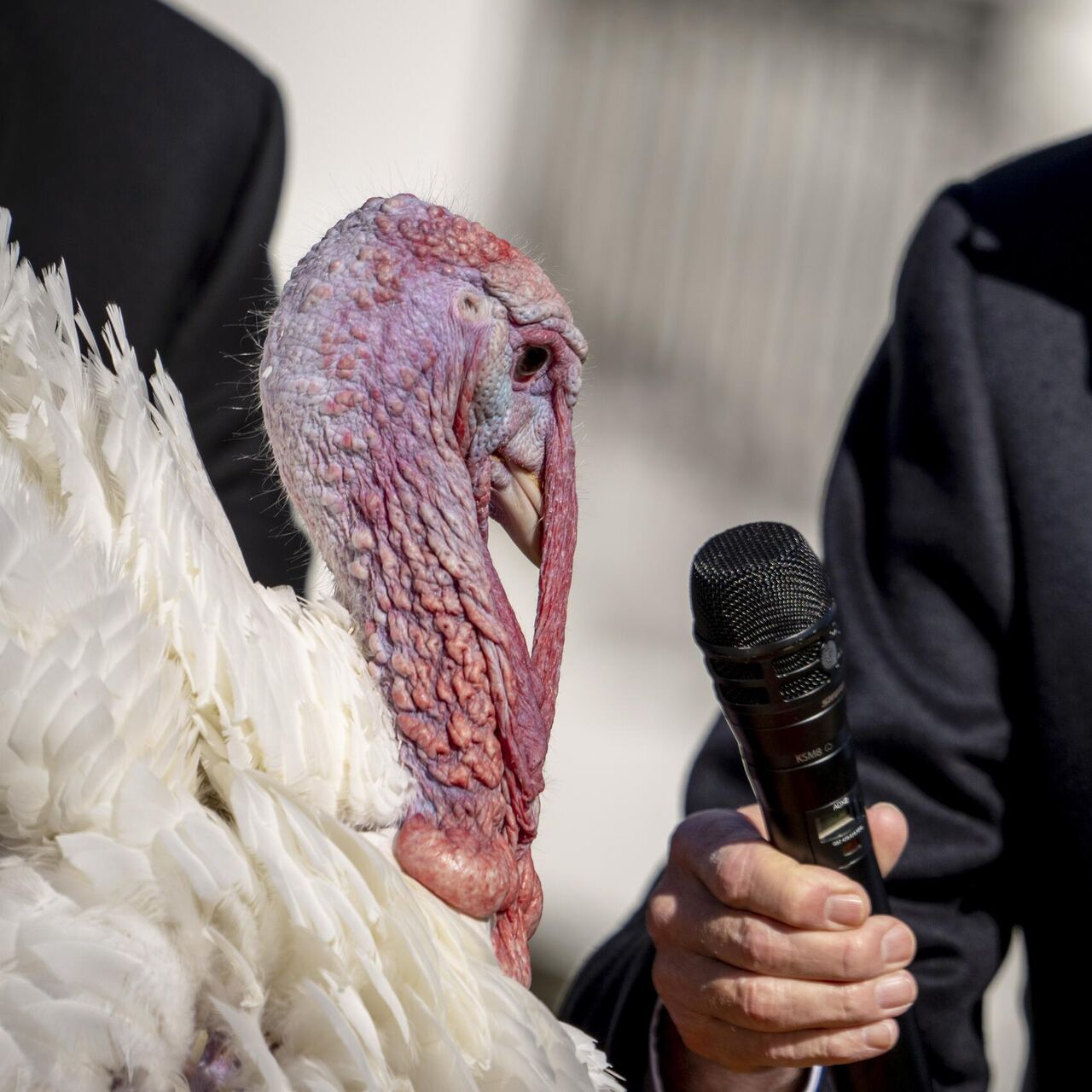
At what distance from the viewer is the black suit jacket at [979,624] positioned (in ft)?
4.22

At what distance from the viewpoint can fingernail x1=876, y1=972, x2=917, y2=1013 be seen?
86 centimetres

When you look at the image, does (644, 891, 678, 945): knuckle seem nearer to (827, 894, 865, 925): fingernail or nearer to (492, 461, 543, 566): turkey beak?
(827, 894, 865, 925): fingernail

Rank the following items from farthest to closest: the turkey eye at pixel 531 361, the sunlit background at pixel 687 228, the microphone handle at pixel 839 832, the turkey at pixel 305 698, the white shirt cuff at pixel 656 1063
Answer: the sunlit background at pixel 687 228 < the white shirt cuff at pixel 656 1063 < the turkey eye at pixel 531 361 < the microphone handle at pixel 839 832 < the turkey at pixel 305 698

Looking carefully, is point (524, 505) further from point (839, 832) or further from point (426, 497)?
point (839, 832)

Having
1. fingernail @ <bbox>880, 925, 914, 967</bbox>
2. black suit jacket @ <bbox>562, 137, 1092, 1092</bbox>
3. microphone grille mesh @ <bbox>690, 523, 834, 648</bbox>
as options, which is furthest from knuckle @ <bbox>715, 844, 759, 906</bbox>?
black suit jacket @ <bbox>562, 137, 1092, 1092</bbox>

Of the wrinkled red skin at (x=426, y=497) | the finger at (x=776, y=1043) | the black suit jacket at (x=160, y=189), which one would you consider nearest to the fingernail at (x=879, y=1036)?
the finger at (x=776, y=1043)

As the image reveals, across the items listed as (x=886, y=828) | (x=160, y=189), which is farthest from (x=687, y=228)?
(x=886, y=828)

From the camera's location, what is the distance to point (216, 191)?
5.03ft

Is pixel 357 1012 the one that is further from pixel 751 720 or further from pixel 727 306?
pixel 727 306

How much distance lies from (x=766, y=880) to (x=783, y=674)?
198 millimetres

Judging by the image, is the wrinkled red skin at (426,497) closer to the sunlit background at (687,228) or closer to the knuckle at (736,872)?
the knuckle at (736,872)

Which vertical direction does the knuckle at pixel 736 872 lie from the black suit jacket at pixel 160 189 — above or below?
below

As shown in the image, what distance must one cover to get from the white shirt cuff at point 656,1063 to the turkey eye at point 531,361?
0.61 metres

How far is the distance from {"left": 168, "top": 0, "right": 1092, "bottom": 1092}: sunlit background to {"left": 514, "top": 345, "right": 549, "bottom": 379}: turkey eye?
287 cm
